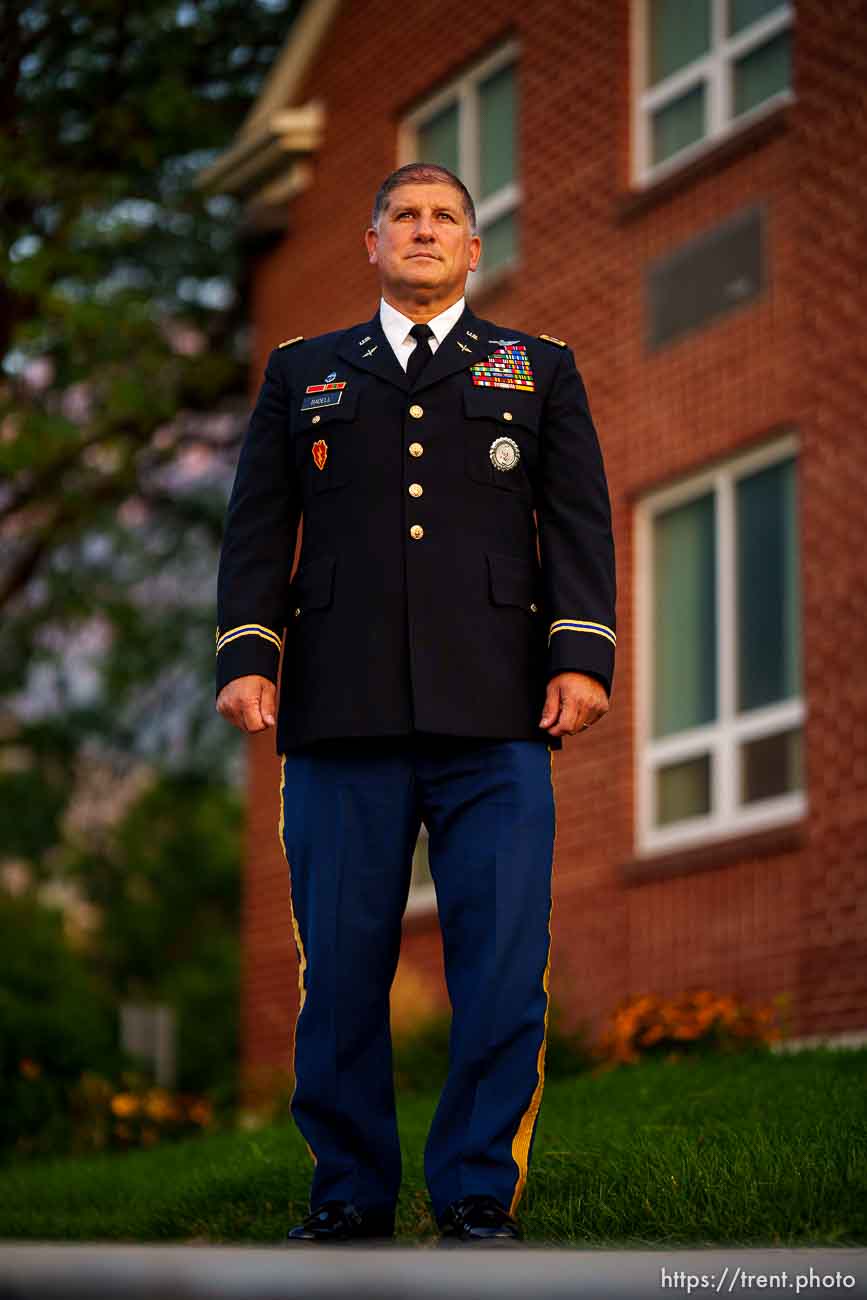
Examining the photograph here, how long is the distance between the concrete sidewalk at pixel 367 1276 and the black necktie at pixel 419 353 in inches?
97.4

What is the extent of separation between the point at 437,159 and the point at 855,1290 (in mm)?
13170

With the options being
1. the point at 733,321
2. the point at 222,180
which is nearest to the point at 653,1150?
the point at 733,321

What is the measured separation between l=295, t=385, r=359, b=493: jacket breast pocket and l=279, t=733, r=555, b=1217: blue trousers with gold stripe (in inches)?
25.1

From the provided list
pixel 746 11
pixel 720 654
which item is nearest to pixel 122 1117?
pixel 720 654

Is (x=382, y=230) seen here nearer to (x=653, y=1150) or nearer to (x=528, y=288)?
(x=653, y=1150)

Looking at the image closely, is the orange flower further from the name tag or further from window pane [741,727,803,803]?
the name tag

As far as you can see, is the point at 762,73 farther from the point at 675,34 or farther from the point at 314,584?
the point at 314,584

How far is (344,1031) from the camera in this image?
5.20 metres

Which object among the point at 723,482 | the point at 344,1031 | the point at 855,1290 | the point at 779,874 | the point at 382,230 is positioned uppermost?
the point at 723,482

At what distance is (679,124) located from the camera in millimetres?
13734

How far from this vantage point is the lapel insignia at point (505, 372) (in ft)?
18.1

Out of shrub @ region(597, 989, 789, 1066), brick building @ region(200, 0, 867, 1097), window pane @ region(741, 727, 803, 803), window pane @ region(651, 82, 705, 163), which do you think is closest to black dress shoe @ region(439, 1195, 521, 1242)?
shrub @ region(597, 989, 789, 1066)

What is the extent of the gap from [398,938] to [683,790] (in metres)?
7.83

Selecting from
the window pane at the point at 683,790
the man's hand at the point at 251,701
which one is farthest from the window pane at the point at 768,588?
the man's hand at the point at 251,701
